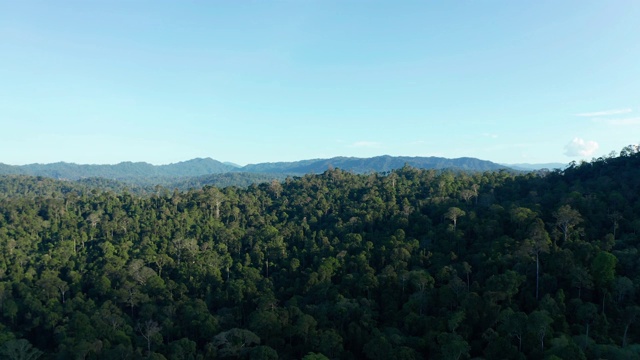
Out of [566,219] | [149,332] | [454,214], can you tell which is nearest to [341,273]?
[454,214]

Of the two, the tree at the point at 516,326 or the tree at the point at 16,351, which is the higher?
the tree at the point at 516,326

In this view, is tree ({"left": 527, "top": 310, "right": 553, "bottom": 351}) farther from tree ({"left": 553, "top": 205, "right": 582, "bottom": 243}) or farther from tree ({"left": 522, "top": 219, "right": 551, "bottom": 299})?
tree ({"left": 553, "top": 205, "right": 582, "bottom": 243})

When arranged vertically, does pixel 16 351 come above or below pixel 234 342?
below

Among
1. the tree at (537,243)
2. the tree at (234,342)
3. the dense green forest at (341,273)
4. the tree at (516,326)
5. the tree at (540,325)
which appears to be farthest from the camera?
the tree at (537,243)

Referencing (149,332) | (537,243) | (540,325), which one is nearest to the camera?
(540,325)

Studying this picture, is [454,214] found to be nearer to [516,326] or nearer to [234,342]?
[516,326]

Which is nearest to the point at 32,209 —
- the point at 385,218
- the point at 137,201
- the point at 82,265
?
the point at 137,201

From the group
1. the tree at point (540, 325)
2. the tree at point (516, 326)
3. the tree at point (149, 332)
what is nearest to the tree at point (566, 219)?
the tree at point (540, 325)

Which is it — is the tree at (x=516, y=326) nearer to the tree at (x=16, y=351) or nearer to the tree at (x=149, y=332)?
the tree at (x=149, y=332)

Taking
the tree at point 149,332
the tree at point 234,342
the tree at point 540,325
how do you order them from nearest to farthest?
the tree at point 540,325 → the tree at point 234,342 → the tree at point 149,332

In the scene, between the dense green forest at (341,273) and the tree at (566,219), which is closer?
the dense green forest at (341,273)
